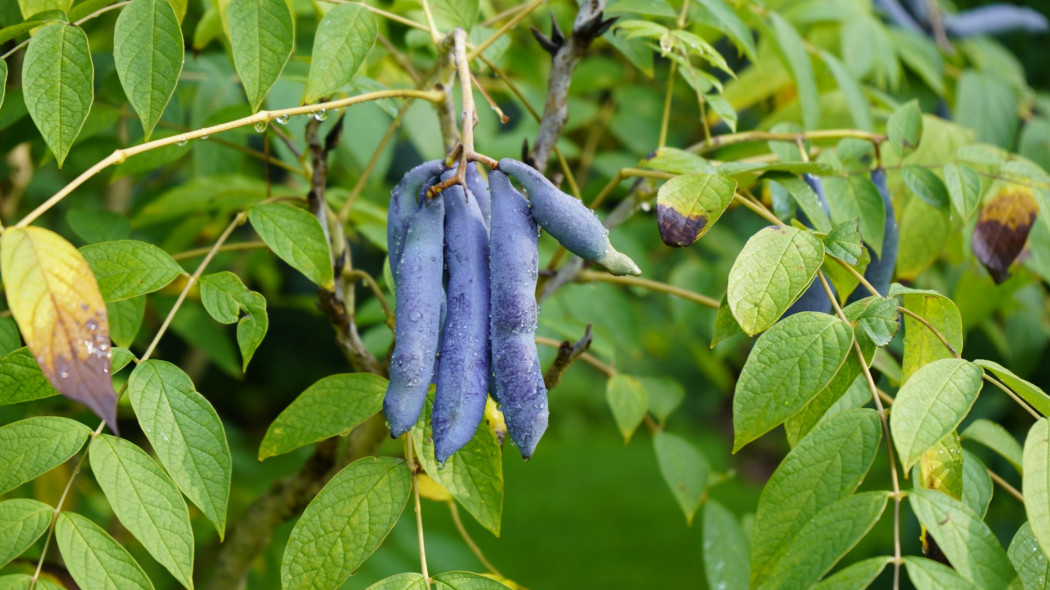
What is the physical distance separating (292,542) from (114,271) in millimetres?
349

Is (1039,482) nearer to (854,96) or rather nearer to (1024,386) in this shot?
(1024,386)

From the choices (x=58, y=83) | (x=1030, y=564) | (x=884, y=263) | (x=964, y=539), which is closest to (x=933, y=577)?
(x=964, y=539)

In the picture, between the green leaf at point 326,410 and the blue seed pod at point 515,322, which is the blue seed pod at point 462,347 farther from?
the green leaf at point 326,410

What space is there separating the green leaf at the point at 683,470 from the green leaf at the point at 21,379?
90 centimetres

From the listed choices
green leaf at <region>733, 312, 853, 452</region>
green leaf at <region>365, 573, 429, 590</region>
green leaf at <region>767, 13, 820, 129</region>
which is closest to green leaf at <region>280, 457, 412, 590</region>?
green leaf at <region>365, 573, 429, 590</region>

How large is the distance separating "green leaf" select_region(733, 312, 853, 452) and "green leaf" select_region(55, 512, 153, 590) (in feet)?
1.91

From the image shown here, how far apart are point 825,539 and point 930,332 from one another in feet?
0.91

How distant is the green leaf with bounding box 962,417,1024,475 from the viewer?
3.64 feet

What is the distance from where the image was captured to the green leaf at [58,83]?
2.93ft

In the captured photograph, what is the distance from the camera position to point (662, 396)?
169 cm

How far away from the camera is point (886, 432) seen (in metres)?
0.88

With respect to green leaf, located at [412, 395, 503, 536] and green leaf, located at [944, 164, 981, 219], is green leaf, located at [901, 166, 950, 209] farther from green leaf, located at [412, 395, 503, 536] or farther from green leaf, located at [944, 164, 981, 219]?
green leaf, located at [412, 395, 503, 536]

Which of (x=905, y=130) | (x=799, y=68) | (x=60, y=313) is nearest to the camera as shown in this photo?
(x=60, y=313)

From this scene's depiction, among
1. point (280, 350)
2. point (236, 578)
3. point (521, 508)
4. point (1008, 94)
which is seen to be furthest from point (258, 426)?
point (1008, 94)
